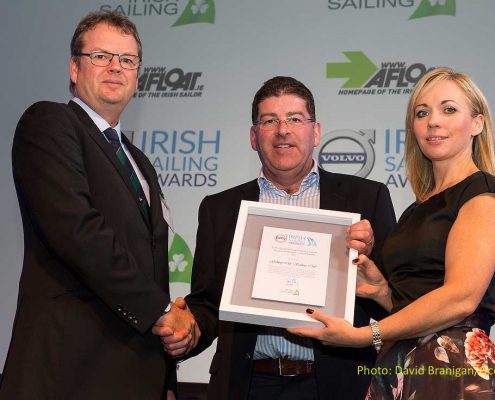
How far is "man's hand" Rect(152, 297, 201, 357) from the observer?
2.71m

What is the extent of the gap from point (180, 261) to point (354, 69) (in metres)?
1.90

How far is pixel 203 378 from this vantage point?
468 cm

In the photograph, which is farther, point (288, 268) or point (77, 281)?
point (288, 268)

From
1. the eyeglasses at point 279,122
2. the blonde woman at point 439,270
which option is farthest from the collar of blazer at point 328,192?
the blonde woman at point 439,270

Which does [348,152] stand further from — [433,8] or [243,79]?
[433,8]

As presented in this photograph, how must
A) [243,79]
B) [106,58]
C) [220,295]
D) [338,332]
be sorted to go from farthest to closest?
[243,79], [220,295], [106,58], [338,332]

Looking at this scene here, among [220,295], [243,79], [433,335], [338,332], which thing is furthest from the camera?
[243,79]

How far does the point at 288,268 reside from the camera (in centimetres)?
274

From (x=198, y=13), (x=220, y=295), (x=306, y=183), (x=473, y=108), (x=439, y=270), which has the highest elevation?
(x=198, y=13)

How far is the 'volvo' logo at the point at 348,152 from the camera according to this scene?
15.8ft

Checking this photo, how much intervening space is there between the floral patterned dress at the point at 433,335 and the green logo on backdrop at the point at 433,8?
265cm

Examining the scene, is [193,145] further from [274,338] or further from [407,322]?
[407,322]

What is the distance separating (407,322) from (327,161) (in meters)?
2.61

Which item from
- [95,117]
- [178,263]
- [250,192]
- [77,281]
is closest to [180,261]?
[178,263]
